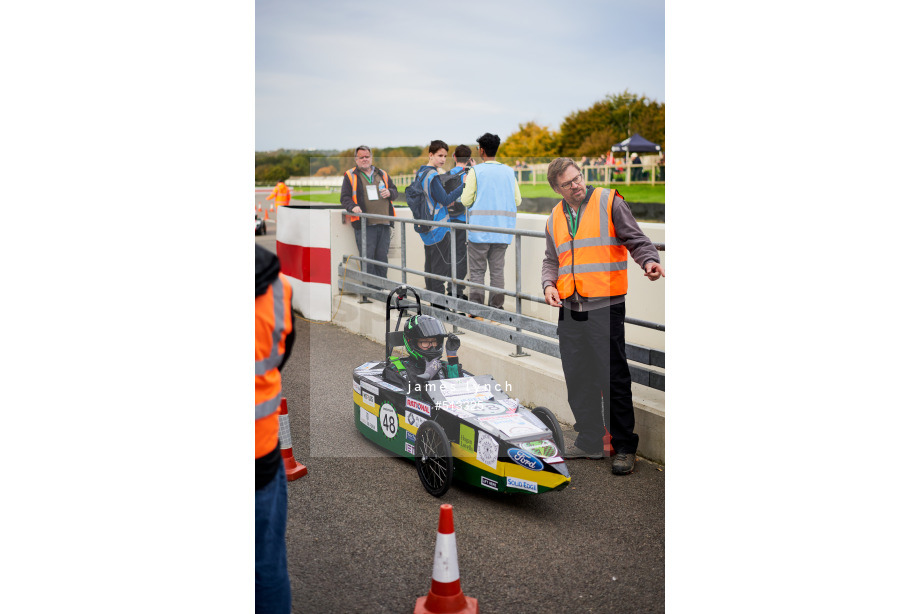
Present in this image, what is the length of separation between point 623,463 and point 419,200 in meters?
1.73

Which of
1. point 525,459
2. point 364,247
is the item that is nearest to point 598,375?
point 525,459

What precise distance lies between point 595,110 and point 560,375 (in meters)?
1.68

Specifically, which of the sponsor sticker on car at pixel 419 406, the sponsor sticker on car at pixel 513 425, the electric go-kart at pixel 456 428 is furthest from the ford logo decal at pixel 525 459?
the sponsor sticker on car at pixel 419 406

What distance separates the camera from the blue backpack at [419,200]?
3760 mm

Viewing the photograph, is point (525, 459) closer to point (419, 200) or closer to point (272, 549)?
point (419, 200)

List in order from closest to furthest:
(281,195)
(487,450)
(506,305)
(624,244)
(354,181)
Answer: (281,195), (354,181), (487,450), (624,244), (506,305)

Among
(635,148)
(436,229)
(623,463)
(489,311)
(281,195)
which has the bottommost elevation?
(623,463)

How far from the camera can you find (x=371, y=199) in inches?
151

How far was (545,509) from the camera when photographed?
3.97 m

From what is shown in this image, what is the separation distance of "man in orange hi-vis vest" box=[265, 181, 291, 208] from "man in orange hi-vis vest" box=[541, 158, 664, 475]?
1405mm

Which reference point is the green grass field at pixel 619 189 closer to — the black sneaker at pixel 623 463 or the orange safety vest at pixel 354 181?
the orange safety vest at pixel 354 181

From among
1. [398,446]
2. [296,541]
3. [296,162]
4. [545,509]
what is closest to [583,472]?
[545,509]

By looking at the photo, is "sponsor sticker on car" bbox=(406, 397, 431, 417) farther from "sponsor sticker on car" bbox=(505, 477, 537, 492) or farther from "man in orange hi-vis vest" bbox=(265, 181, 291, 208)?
"man in orange hi-vis vest" bbox=(265, 181, 291, 208)

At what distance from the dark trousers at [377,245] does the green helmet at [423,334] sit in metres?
0.30
